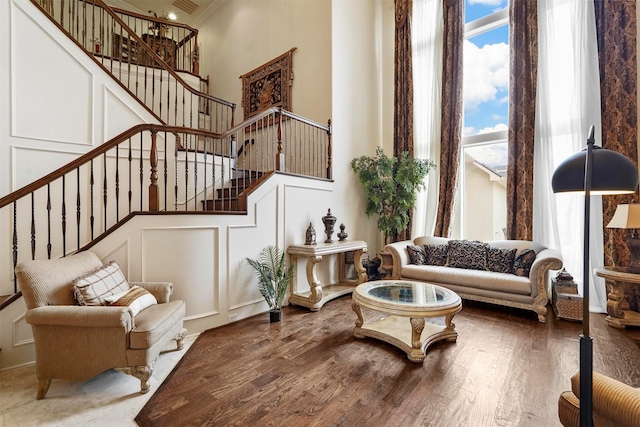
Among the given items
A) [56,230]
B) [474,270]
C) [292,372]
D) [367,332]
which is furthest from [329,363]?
[56,230]

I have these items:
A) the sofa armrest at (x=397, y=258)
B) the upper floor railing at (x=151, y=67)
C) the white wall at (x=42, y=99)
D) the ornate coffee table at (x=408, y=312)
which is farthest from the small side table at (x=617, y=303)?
the white wall at (x=42, y=99)

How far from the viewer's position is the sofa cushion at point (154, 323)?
2025 mm

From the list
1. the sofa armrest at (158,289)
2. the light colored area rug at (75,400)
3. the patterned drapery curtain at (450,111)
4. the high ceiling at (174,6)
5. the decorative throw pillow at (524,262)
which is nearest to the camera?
the light colored area rug at (75,400)

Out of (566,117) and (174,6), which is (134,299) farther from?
(174,6)

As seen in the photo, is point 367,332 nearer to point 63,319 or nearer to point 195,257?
point 195,257

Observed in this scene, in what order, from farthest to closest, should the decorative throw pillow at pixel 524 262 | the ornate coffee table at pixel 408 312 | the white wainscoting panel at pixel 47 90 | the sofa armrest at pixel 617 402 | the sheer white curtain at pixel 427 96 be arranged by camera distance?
1. the sheer white curtain at pixel 427 96
2. the decorative throw pillow at pixel 524 262
3. the white wainscoting panel at pixel 47 90
4. the ornate coffee table at pixel 408 312
5. the sofa armrest at pixel 617 402

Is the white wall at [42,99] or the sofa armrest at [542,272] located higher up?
the white wall at [42,99]

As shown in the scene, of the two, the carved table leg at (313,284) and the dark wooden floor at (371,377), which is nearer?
the dark wooden floor at (371,377)

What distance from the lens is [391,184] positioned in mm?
4891

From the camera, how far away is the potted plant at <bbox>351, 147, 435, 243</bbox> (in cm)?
481

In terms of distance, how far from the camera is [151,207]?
2.89 meters

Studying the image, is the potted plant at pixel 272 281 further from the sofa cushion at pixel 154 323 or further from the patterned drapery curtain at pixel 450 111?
the patterned drapery curtain at pixel 450 111

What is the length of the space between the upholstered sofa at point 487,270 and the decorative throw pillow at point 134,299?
3184 mm

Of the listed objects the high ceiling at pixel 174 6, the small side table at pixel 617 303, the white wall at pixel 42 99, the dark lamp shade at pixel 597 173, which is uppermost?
the high ceiling at pixel 174 6
